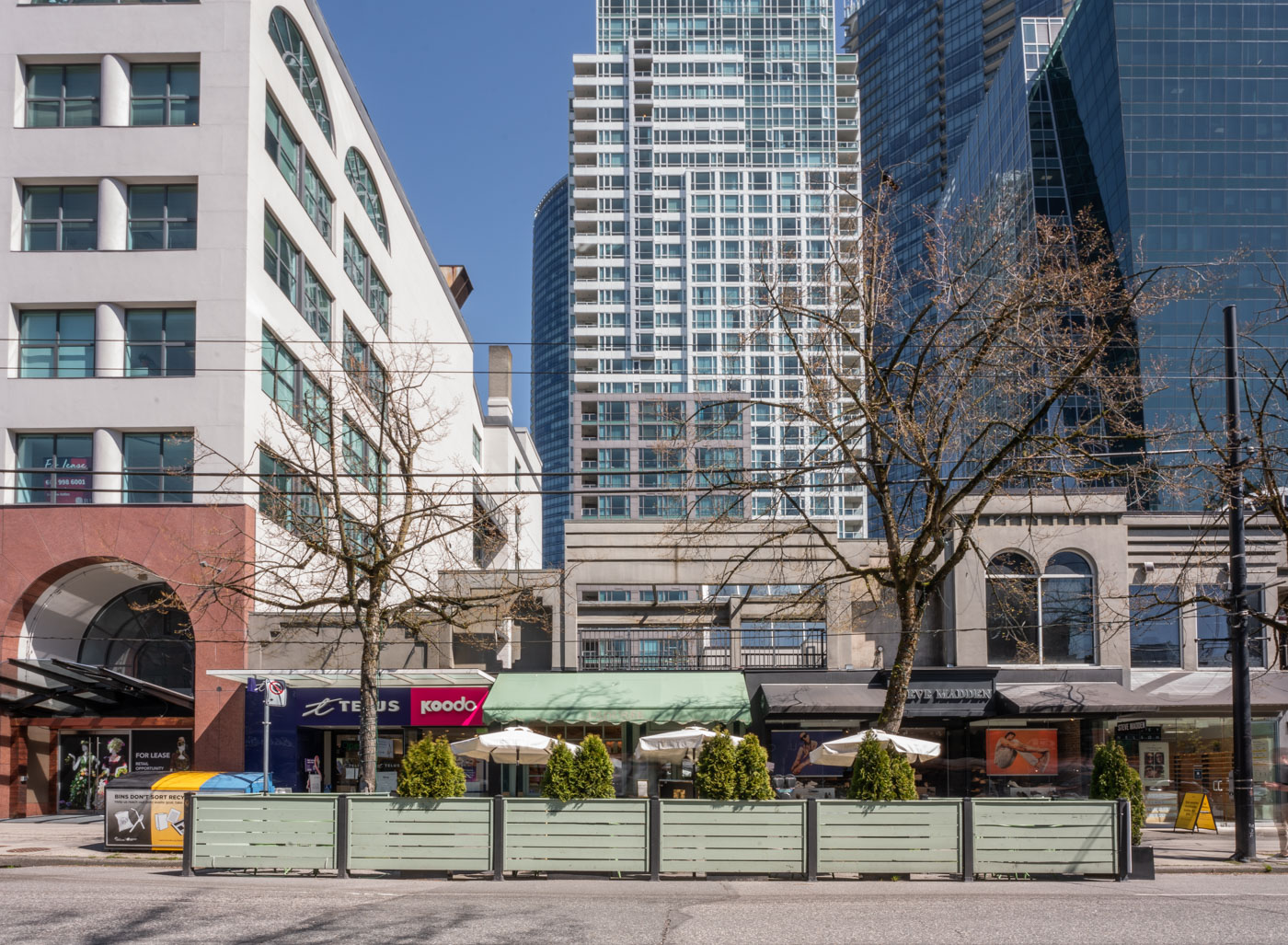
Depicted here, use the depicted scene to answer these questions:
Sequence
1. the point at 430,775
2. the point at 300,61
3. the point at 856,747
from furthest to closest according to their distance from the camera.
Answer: the point at 300,61, the point at 856,747, the point at 430,775

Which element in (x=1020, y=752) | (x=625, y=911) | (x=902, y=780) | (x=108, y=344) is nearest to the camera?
(x=625, y=911)

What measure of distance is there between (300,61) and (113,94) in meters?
6.85

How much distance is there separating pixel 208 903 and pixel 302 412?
21271 mm

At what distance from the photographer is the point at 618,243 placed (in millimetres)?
138875

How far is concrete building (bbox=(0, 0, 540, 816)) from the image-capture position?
28875 millimetres

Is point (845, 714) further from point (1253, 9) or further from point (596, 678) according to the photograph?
point (1253, 9)

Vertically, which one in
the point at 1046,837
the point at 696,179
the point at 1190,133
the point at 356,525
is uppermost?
the point at 696,179

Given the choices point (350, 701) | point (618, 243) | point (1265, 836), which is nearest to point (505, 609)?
point (350, 701)

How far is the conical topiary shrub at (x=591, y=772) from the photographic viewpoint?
17828 mm

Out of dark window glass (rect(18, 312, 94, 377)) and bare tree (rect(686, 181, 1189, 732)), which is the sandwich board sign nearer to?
bare tree (rect(686, 181, 1189, 732))

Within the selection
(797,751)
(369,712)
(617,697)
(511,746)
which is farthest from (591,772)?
(797,751)

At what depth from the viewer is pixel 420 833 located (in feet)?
56.6

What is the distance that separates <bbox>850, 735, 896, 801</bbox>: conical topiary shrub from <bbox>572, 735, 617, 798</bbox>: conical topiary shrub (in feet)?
11.8

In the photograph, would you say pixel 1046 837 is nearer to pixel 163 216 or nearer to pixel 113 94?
pixel 163 216
